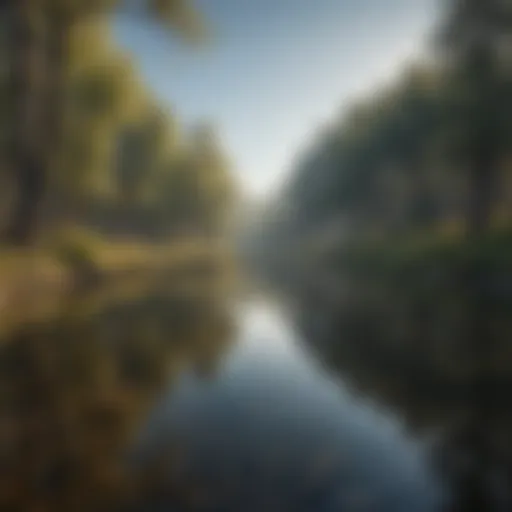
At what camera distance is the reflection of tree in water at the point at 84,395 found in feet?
14.1

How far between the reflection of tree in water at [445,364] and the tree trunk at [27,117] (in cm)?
956

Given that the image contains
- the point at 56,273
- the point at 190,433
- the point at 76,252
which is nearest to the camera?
the point at 190,433

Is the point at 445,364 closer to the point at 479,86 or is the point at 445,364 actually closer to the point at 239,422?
the point at 239,422

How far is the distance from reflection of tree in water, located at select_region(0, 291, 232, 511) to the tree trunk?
319 inches

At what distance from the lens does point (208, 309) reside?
47.7 ft

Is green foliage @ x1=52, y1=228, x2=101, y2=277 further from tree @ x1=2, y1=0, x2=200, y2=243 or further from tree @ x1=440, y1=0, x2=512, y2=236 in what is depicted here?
tree @ x1=440, y1=0, x2=512, y2=236

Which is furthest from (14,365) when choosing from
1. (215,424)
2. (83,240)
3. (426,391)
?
(83,240)

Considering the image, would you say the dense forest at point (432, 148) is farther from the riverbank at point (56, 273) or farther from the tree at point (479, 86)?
the riverbank at point (56, 273)

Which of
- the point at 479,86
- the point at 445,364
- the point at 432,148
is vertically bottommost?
the point at 445,364

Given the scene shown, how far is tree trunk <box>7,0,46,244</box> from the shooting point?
748 inches

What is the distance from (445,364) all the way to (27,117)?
1633 centimetres

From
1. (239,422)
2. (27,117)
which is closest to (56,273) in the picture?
(27,117)

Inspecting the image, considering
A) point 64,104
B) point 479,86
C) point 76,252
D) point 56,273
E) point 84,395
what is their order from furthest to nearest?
point 479,86 < point 64,104 < point 76,252 < point 56,273 < point 84,395

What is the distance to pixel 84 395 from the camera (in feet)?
21.4
